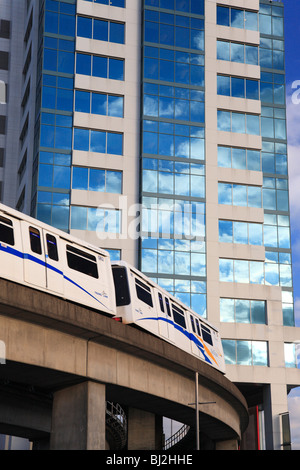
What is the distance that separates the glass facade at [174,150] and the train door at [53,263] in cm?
3707

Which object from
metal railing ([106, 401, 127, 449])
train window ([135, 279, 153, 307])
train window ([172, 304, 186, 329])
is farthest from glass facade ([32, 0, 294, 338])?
train window ([135, 279, 153, 307])

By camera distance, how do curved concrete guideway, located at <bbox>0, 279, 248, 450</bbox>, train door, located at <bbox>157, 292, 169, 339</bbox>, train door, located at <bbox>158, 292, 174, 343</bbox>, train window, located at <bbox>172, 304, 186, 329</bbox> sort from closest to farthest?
1. curved concrete guideway, located at <bbox>0, 279, 248, 450</bbox>
2. train door, located at <bbox>157, 292, 169, 339</bbox>
3. train door, located at <bbox>158, 292, 174, 343</bbox>
4. train window, located at <bbox>172, 304, 186, 329</bbox>

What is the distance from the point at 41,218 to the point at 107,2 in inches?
826

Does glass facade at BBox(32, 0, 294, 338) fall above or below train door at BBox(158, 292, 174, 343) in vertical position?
above

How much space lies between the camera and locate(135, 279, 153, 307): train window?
2861cm

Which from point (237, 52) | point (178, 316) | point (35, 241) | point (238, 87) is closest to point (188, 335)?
point (178, 316)

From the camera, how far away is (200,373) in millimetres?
31562

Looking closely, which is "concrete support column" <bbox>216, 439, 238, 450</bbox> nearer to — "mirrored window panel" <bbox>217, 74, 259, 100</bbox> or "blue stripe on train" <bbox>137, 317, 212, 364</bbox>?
"blue stripe on train" <bbox>137, 317, 212, 364</bbox>

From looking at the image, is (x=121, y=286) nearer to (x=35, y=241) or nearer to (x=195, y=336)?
(x=35, y=241)

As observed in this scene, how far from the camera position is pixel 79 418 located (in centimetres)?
2381

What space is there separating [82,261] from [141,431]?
12992 mm

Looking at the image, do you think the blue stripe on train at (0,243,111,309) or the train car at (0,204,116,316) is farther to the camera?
the train car at (0,204,116,316)

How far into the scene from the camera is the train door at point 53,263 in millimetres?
22938

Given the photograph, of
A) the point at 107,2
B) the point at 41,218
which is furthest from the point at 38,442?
the point at 107,2
